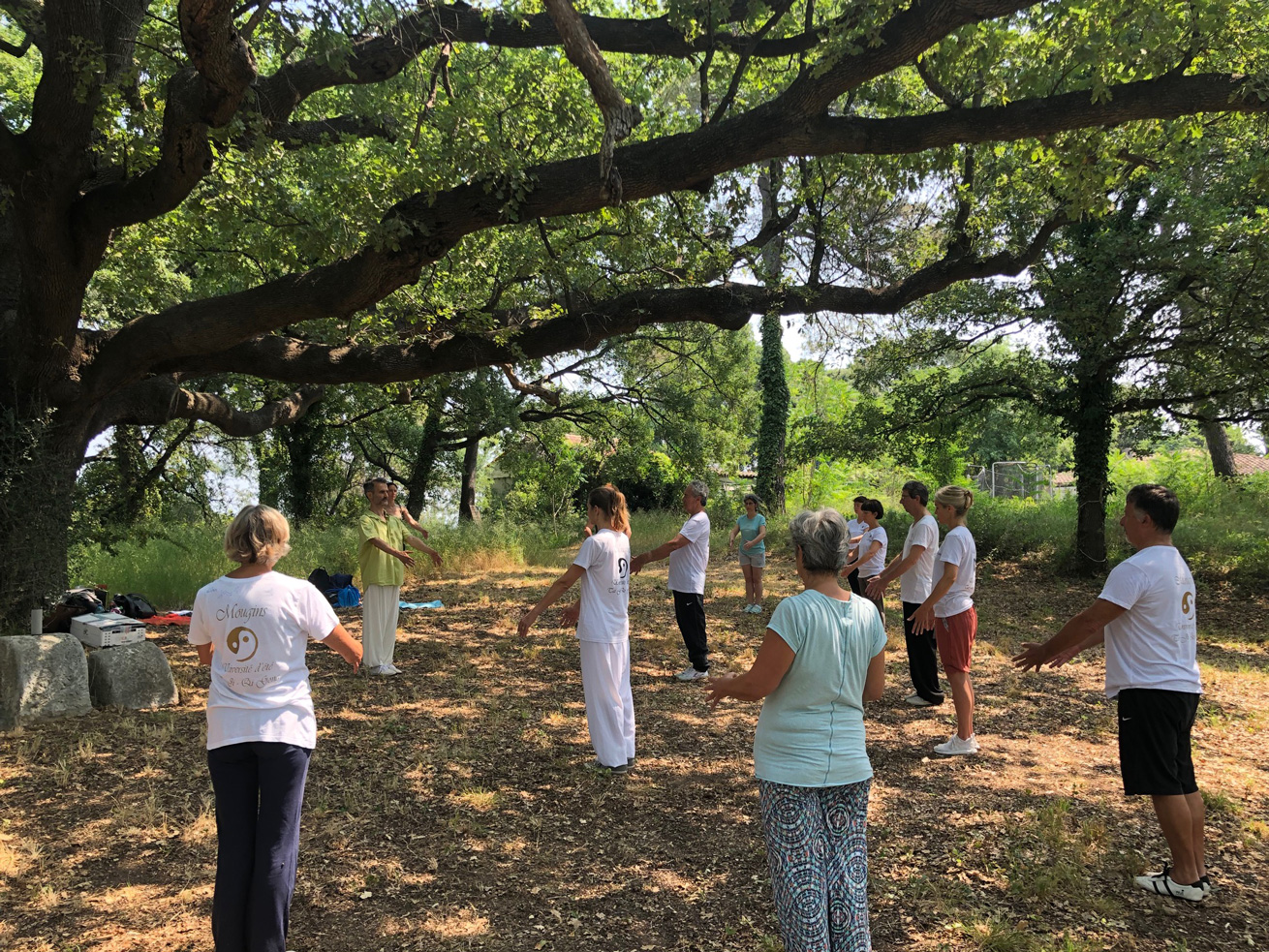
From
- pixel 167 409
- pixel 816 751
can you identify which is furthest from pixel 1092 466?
pixel 167 409

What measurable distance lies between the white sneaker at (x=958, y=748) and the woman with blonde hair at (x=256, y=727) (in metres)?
4.51

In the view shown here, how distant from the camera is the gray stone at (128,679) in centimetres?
666

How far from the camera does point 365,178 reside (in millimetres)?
7398

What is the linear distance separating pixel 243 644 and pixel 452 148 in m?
4.57

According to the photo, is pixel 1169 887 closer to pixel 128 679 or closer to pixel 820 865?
pixel 820 865

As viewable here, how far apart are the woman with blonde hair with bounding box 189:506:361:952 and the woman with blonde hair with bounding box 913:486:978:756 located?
13.6ft

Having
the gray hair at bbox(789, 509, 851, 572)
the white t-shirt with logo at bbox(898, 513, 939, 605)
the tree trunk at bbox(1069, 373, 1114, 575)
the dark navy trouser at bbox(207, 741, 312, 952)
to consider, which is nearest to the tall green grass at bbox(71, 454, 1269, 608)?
the tree trunk at bbox(1069, 373, 1114, 575)

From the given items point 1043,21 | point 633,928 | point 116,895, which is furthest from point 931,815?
point 1043,21

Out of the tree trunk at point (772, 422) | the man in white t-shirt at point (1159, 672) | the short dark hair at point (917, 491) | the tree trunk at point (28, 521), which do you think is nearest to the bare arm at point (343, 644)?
the man in white t-shirt at point (1159, 672)

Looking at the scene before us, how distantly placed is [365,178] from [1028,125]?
18.7 ft

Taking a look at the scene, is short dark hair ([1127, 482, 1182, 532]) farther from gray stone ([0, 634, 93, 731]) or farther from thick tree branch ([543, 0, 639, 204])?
gray stone ([0, 634, 93, 731])

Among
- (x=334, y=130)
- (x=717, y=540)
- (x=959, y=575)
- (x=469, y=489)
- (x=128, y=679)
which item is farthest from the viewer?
(x=469, y=489)

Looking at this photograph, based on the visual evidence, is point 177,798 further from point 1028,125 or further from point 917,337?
point 917,337

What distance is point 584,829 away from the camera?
4.57 m
